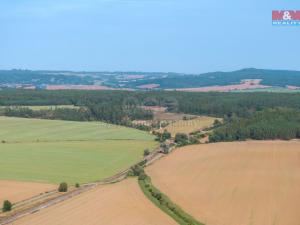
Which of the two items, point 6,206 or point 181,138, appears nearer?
point 6,206

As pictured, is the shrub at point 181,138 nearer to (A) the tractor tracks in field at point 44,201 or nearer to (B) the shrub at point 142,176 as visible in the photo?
(A) the tractor tracks in field at point 44,201

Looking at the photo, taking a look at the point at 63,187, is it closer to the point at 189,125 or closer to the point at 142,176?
the point at 142,176

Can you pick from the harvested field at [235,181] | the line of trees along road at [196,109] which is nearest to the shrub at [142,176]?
the harvested field at [235,181]

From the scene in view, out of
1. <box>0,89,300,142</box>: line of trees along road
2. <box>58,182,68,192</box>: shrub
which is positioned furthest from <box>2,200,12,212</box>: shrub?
<box>0,89,300,142</box>: line of trees along road

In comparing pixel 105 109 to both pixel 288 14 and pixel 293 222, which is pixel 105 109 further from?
pixel 293 222

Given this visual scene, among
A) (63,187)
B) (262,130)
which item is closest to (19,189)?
(63,187)

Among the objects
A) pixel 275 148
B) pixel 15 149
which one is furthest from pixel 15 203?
pixel 275 148
